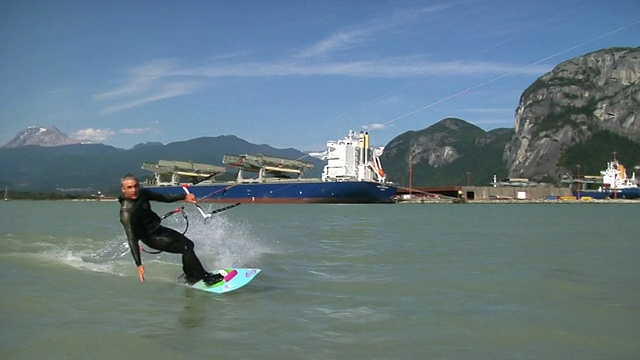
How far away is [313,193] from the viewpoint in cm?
7238

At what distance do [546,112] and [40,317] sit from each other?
622ft

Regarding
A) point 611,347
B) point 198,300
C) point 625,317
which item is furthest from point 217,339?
point 625,317

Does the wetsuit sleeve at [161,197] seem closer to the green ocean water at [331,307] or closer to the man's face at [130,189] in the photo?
the man's face at [130,189]

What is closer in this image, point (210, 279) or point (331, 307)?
point (331, 307)

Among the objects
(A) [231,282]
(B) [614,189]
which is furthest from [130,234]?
(B) [614,189]

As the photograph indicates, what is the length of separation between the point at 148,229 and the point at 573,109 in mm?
186047

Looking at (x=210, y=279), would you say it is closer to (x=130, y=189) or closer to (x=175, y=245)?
(x=175, y=245)

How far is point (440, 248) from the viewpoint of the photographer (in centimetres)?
1530

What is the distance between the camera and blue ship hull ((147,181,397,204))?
71.4 metres

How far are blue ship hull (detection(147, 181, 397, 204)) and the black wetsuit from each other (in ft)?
195

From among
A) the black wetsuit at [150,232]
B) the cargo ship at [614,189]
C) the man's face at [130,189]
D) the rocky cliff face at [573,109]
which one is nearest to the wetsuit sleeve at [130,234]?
the black wetsuit at [150,232]

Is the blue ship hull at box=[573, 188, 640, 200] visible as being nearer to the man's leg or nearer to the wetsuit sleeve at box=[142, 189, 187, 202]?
the man's leg

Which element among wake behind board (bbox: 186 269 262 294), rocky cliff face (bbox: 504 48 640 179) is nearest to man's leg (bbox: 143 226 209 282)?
wake behind board (bbox: 186 269 262 294)

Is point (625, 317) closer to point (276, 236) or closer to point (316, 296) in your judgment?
point (316, 296)
